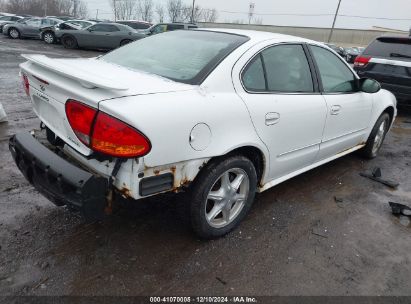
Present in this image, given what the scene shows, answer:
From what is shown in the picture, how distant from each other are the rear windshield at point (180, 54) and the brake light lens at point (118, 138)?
0.66m

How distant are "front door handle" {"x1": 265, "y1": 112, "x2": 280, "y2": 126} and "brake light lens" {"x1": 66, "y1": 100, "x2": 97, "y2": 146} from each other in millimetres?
1311

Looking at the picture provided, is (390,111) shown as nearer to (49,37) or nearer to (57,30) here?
(57,30)

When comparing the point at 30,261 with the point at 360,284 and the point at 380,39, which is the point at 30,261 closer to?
the point at 360,284

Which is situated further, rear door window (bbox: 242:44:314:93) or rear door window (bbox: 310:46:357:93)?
rear door window (bbox: 310:46:357:93)

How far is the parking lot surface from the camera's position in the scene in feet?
7.84

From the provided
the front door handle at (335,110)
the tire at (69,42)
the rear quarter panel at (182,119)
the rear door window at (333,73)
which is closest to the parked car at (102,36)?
the tire at (69,42)

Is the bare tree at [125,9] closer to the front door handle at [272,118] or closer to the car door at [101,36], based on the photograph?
the car door at [101,36]

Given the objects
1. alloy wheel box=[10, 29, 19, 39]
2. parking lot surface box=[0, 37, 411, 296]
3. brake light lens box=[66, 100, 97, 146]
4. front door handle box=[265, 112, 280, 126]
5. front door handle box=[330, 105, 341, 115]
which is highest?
brake light lens box=[66, 100, 97, 146]

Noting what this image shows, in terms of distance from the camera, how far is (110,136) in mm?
2064

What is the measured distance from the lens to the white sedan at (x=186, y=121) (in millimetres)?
2129

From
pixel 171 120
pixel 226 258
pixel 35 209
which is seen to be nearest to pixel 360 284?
pixel 226 258

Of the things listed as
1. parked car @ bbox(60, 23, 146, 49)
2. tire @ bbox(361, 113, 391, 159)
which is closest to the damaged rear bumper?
tire @ bbox(361, 113, 391, 159)

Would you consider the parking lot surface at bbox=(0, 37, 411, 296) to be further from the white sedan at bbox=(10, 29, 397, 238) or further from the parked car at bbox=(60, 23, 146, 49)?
the parked car at bbox=(60, 23, 146, 49)

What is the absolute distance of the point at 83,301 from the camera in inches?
86.4
